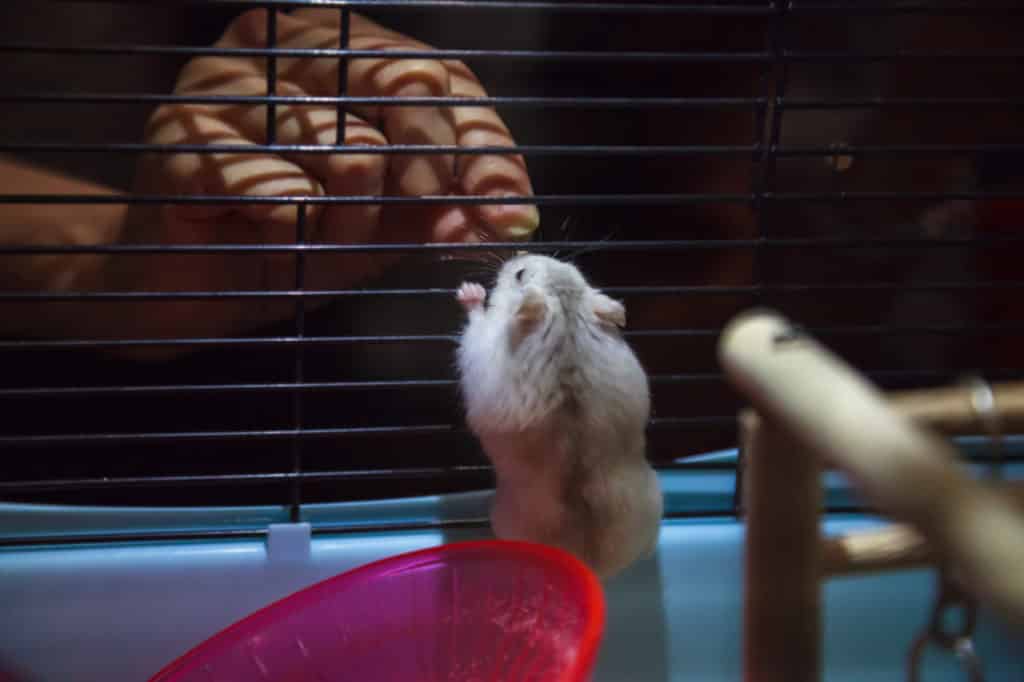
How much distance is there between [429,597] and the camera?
46.9 inches

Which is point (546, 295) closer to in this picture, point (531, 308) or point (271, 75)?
point (531, 308)

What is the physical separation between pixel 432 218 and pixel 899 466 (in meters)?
1.07

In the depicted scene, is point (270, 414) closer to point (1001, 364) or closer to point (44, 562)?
point (44, 562)

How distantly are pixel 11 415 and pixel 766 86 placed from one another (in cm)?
133

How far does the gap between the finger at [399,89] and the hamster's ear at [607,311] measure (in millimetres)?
294

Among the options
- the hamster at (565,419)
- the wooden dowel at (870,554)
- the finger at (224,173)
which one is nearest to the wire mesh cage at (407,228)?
the finger at (224,173)

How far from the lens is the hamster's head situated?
122cm

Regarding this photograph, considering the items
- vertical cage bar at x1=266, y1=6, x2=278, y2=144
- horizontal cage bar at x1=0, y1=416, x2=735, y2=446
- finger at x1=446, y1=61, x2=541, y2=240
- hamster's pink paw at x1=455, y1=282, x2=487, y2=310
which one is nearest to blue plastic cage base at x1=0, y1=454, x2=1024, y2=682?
horizontal cage bar at x1=0, y1=416, x2=735, y2=446

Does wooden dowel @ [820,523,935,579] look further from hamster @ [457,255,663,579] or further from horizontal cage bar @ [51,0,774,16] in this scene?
horizontal cage bar @ [51,0,774,16]

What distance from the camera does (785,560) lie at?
572mm

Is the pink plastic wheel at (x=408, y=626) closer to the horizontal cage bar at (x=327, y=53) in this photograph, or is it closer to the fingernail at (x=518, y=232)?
the fingernail at (x=518, y=232)

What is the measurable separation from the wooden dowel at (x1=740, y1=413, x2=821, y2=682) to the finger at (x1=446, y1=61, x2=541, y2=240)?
856 mm

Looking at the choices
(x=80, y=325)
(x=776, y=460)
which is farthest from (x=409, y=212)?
(x=776, y=460)

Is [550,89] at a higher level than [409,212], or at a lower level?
higher
